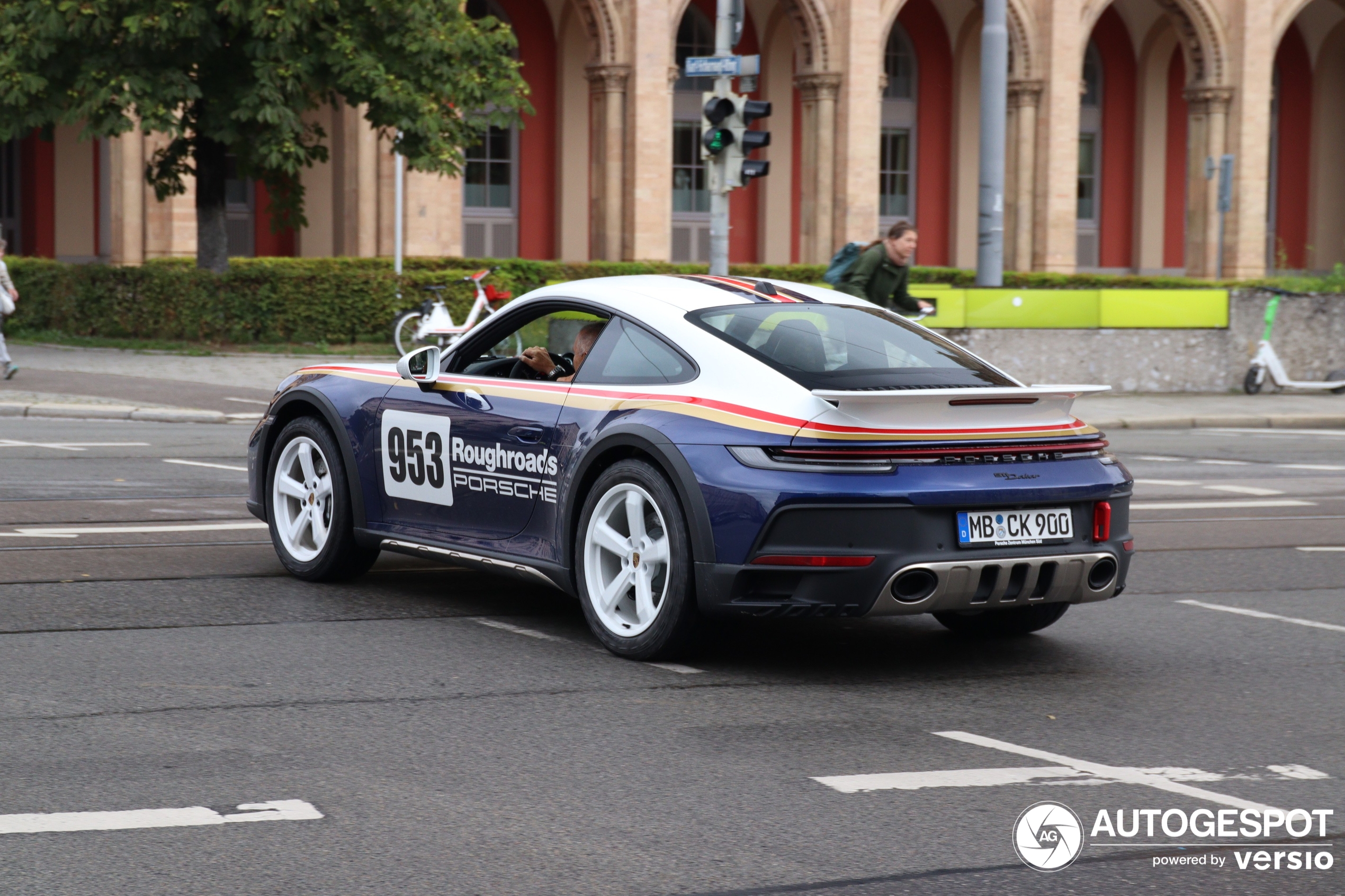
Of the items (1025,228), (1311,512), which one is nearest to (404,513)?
(1311,512)

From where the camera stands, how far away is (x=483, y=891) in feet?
12.6

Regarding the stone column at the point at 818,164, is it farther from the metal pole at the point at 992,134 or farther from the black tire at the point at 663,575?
the black tire at the point at 663,575

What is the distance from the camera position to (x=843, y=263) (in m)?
13.7

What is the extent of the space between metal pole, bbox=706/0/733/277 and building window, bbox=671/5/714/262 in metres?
24.7

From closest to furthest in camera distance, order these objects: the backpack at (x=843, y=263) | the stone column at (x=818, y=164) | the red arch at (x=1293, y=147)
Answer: the backpack at (x=843, y=263), the stone column at (x=818, y=164), the red arch at (x=1293, y=147)

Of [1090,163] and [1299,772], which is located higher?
[1090,163]

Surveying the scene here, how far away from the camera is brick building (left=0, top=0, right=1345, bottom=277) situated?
121 feet

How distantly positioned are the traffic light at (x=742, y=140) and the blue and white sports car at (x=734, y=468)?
374 inches

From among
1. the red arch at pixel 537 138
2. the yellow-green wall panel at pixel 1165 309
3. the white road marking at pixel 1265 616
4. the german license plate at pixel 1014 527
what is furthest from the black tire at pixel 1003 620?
the red arch at pixel 537 138

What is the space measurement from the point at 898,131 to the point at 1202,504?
113 feet

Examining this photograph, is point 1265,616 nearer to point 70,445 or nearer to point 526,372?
point 526,372

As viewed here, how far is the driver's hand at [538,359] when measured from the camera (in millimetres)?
7363

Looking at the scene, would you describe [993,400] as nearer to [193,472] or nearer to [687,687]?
[687,687]

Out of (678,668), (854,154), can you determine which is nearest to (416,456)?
(678,668)
